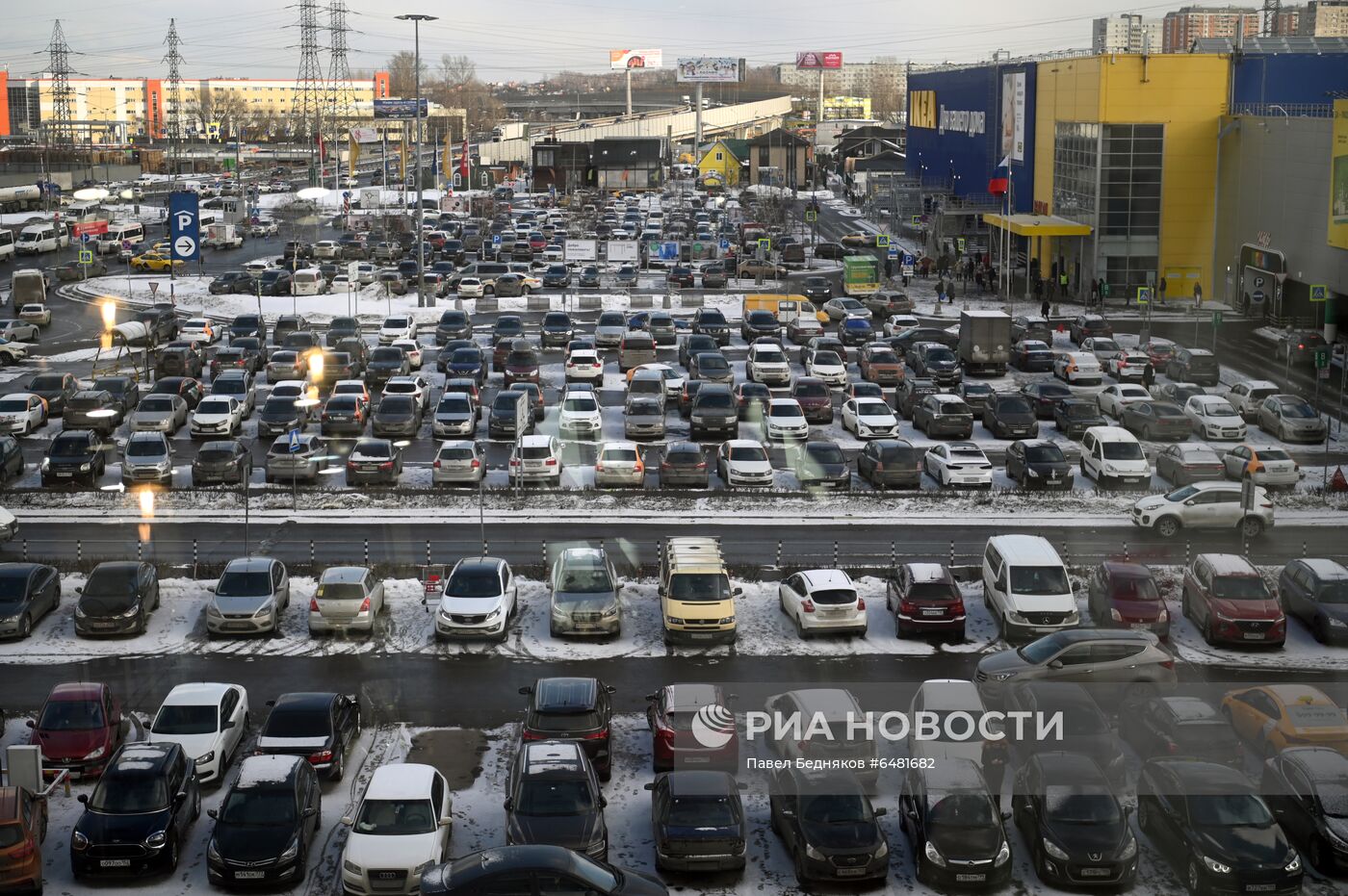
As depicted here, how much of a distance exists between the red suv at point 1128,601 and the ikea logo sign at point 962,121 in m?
61.5

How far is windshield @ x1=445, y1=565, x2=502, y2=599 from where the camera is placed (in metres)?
23.8

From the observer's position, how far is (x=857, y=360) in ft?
153

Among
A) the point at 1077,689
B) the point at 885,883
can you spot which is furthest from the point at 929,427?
the point at 885,883

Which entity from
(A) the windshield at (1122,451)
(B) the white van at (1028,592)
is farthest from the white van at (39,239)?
(B) the white van at (1028,592)

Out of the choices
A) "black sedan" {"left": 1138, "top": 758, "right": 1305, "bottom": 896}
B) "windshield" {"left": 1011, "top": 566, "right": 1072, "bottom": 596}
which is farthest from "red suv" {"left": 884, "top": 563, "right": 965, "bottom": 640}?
"black sedan" {"left": 1138, "top": 758, "right": 1305, "bottom": 896}

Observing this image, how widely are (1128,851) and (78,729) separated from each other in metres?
12.1

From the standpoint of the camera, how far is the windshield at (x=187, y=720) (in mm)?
18406

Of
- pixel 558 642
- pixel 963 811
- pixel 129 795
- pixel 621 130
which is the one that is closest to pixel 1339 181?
pixel 558 642

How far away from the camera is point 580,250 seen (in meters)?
70.3

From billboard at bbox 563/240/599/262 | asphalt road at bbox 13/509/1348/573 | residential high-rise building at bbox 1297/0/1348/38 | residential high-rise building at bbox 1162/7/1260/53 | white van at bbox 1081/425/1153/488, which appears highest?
residential high-rise building at bbox 1162/7/1260/53

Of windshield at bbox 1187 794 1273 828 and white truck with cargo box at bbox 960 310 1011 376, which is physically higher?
white truck with cargo box at bbox 960 310 1011 376

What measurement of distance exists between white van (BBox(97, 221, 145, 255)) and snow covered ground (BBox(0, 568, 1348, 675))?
61.3 metres

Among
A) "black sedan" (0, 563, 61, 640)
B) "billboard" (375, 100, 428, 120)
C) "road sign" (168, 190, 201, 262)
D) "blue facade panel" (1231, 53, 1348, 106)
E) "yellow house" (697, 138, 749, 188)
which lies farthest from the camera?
"billboard" (375, 100, 428, 120)

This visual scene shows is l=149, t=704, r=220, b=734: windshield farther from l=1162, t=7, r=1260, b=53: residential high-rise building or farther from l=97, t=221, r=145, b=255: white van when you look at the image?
l=1162, t=7, r=1260, b=53: residential high-rise building
